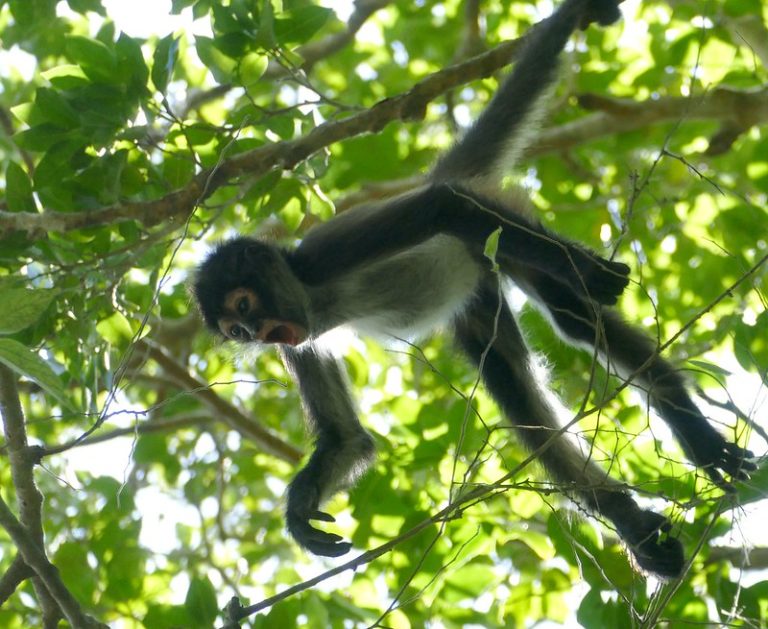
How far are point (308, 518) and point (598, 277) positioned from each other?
139 centimetres

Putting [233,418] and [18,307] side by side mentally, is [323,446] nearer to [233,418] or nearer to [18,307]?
Answer: [233,418]

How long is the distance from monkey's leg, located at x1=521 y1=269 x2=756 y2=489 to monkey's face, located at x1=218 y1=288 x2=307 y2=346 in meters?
1.01

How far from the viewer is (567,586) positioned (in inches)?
146

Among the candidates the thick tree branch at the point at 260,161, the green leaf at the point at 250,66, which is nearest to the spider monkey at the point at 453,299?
the thick tree branch at the point at 260,161

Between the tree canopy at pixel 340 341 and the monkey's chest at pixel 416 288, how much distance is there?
0.38 meters

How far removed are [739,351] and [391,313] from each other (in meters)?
1.76

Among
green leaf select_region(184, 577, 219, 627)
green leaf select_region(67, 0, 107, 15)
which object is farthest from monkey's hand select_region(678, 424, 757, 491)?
green leaf select_region(67, 0, 107, 15)

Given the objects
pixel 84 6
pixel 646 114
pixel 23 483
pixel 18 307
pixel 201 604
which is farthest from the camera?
pixel 646 114

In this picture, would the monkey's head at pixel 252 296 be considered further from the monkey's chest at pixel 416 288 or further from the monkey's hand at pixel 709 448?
the monkey's hand at pixel 709 448

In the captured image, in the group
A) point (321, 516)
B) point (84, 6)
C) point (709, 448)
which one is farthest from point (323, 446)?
point (84, 6)

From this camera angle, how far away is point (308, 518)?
358 cm

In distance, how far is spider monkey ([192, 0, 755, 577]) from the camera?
3.64 metres

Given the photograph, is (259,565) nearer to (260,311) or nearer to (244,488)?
(244,488)

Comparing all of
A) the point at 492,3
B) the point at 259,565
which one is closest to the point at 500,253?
the point at 259,565
